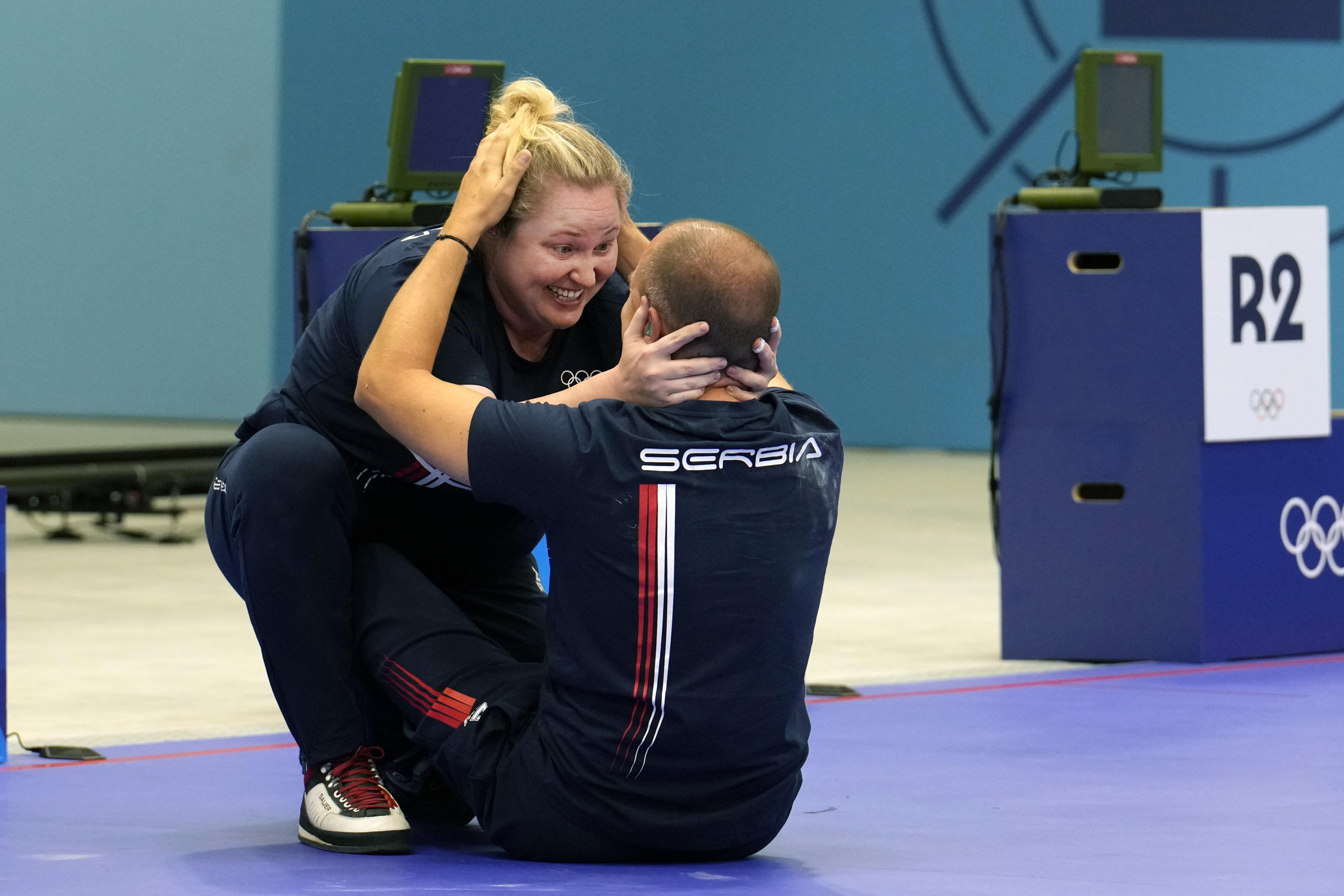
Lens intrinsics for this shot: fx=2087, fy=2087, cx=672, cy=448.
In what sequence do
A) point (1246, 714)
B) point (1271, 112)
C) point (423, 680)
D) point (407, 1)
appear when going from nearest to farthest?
point (423, 680)
point (1246, 714)
point (1271, 112)
point (407, 1)

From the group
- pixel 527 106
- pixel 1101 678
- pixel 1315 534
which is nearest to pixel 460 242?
pixel 527 106

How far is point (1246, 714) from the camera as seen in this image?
3217 millimetres

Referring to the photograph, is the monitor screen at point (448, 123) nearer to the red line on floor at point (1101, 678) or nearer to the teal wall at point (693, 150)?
the red line on floor at point (1101, 678)

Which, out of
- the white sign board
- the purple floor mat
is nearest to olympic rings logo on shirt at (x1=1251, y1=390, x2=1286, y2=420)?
the white sign board

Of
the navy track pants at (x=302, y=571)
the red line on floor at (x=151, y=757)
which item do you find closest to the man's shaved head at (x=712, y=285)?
the navy track pants at (x=302, y=571)

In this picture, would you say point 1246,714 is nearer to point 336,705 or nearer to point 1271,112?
point 336,705

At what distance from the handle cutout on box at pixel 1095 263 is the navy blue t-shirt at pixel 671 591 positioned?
1.83 m

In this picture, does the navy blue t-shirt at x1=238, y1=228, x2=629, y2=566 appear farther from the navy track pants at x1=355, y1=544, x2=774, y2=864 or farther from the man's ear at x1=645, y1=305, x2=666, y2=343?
the man's ear at x1=645, y1=305, x2=666, y2=343

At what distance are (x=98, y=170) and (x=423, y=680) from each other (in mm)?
8558

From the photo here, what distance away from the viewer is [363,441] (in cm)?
233

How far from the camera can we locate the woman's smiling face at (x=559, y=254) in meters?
2.24

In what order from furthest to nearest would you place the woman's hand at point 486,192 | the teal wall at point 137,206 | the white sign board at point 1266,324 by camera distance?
the teal wall at point 137,206 → the white sign board at point 1266,324 → the woman's hand at point 486,192

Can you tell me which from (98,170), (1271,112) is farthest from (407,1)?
(1271,112)

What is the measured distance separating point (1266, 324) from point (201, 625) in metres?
2.29
